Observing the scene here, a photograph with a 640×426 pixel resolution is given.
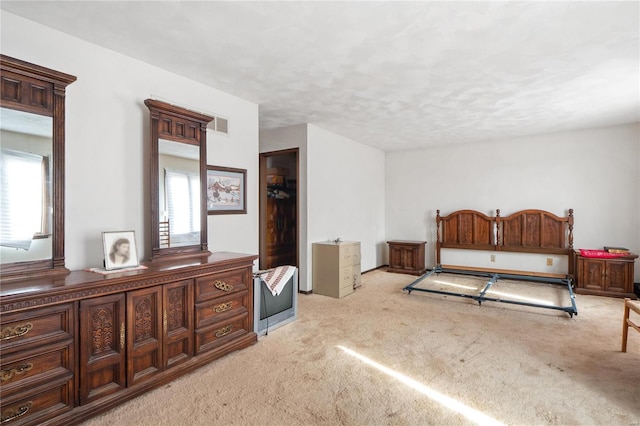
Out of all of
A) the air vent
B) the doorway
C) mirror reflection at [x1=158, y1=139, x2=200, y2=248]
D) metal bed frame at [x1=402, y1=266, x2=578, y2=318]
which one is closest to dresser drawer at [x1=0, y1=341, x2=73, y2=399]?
mirror reflection at [x1=158, y1=139, x2=200, y2=248]

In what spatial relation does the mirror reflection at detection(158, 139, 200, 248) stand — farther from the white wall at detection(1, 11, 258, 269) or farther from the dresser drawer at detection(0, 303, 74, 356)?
the dresser drawer at detection(0, 303, 74, 356)

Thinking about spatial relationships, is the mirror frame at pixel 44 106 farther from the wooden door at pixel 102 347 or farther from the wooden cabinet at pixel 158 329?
the wooden cabinet at pixel 158 329

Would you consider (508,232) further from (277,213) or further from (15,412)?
(15,412)

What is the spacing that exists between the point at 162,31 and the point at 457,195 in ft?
18.9

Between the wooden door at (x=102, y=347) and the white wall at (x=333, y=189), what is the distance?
3.02m

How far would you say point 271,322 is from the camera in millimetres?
3379

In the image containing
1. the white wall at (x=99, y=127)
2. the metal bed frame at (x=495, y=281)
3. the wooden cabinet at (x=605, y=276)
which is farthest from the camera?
the wooden cabinet at (x=605, y=276)

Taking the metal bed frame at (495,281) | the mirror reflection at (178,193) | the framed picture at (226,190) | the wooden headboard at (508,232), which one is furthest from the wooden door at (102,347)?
the wooden headboard at (508,232)

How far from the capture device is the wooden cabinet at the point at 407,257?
6.33 metres

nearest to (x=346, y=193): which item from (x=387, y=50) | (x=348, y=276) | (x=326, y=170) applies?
(x=326, y=170)

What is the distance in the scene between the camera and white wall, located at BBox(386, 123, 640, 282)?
5145mm

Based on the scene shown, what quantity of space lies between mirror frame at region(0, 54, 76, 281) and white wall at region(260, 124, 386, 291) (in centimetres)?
309

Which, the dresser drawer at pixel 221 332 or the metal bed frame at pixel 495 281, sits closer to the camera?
the dresser drawer at pixel 221 332

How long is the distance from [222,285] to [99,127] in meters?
1.61
